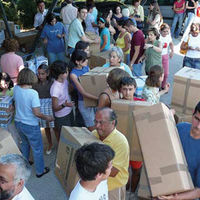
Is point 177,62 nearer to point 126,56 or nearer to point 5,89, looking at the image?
point 126,56

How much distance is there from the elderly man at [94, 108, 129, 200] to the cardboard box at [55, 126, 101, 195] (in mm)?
100

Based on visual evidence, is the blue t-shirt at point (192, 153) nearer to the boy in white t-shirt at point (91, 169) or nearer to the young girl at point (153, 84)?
the boy in white t-shirt at point (91, 169)

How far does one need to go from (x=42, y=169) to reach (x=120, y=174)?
1.60m

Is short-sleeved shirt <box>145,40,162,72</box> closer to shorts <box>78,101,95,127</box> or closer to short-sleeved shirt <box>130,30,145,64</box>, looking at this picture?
short-sleeved shirt <box>130,30,145,64</box>

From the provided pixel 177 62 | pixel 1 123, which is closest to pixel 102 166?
→ pixel 1 123

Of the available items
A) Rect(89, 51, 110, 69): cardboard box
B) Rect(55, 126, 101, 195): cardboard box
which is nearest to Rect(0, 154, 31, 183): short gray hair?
Rect(55, 126, 101, 195): cardboard box

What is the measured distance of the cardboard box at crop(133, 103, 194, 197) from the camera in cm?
184

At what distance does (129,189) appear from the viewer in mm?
Answer: 3273

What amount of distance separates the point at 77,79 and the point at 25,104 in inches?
32.0

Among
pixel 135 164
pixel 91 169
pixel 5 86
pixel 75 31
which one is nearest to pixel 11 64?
pixel 5 86

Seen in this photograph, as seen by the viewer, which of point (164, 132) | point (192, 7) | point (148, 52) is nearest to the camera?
point (164, 132)

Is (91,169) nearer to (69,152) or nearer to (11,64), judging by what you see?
(69,152)

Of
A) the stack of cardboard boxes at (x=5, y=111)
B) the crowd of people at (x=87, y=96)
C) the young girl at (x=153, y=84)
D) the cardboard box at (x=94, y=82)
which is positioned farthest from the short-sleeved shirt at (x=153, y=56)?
the stack of cardboard boxes at (x=5, y=111)

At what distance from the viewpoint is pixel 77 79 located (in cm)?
362
